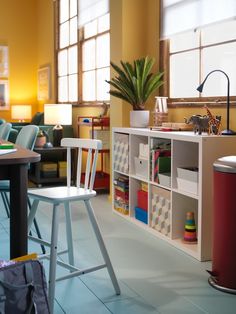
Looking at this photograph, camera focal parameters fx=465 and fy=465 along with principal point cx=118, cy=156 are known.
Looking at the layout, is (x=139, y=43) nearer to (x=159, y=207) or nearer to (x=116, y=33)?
(x=116, y=33)

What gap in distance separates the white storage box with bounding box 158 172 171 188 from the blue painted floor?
43 cm

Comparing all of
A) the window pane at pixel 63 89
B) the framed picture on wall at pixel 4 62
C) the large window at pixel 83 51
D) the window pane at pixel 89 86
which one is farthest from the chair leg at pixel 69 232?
the framed picture on wall at pixel 4 62

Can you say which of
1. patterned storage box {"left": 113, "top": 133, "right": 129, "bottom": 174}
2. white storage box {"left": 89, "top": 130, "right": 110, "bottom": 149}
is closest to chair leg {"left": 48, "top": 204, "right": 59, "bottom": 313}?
patterned storage box {"left": 113, "top": 133, "right": 129, "bottom": 174}

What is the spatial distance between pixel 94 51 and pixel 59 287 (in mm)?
4058

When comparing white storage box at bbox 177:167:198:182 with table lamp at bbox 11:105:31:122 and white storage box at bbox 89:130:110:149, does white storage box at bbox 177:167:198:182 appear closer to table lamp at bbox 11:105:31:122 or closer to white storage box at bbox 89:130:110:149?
white storage box at bbox 89:130:110:149

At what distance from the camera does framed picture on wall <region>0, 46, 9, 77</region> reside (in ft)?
26.7

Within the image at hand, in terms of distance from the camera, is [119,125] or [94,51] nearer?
[119,125]

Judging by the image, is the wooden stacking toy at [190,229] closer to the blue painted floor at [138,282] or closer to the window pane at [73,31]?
the blue painted floor at [138,282]

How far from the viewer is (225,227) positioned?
254 centimetres

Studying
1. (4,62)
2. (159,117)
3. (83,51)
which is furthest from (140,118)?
(4,62)

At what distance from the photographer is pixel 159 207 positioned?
3545 mm

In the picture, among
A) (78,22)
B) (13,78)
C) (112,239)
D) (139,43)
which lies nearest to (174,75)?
(139,43)

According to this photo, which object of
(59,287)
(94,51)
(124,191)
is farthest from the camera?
(94,51)

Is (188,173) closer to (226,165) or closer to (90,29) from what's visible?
(226,165)
